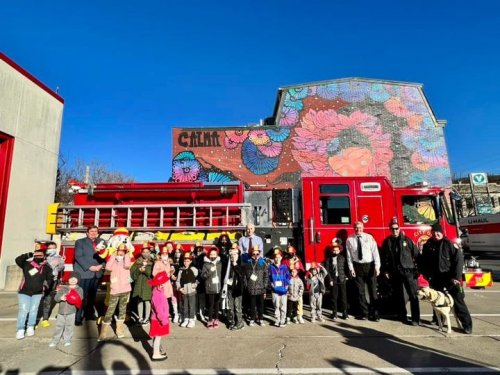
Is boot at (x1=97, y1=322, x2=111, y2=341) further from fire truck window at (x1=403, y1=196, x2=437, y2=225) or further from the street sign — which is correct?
the street sign

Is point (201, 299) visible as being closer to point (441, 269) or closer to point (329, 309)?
point (329, 309)

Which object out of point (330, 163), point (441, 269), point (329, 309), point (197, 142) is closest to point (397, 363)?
point (441, 269)

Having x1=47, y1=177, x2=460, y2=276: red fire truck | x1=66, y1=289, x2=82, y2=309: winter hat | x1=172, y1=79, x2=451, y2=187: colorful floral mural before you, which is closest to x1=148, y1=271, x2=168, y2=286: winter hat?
x1=66, y1=289, x2=82, y2=309: winter hat

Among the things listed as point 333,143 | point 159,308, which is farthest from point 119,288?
point 333,143

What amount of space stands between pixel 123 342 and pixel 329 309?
485 centimetres

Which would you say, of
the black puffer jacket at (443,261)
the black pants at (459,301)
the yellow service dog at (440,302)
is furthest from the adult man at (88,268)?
the black pants at (459,301)

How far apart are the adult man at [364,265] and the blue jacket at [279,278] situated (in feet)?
4.81

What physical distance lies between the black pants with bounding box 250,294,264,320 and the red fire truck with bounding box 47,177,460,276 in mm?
1552

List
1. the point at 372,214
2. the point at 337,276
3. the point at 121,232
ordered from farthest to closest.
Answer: the point at 372,214
the point at 121,232
the point at 337,276

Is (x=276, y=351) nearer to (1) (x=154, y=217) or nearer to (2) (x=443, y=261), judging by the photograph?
(2) (x=443, y=261)

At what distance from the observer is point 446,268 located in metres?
6.43

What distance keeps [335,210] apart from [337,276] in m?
1.65

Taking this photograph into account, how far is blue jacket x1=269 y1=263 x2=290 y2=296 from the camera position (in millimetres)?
6906

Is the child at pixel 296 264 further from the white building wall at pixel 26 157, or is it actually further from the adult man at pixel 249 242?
the white building wall at pixel 26 157
